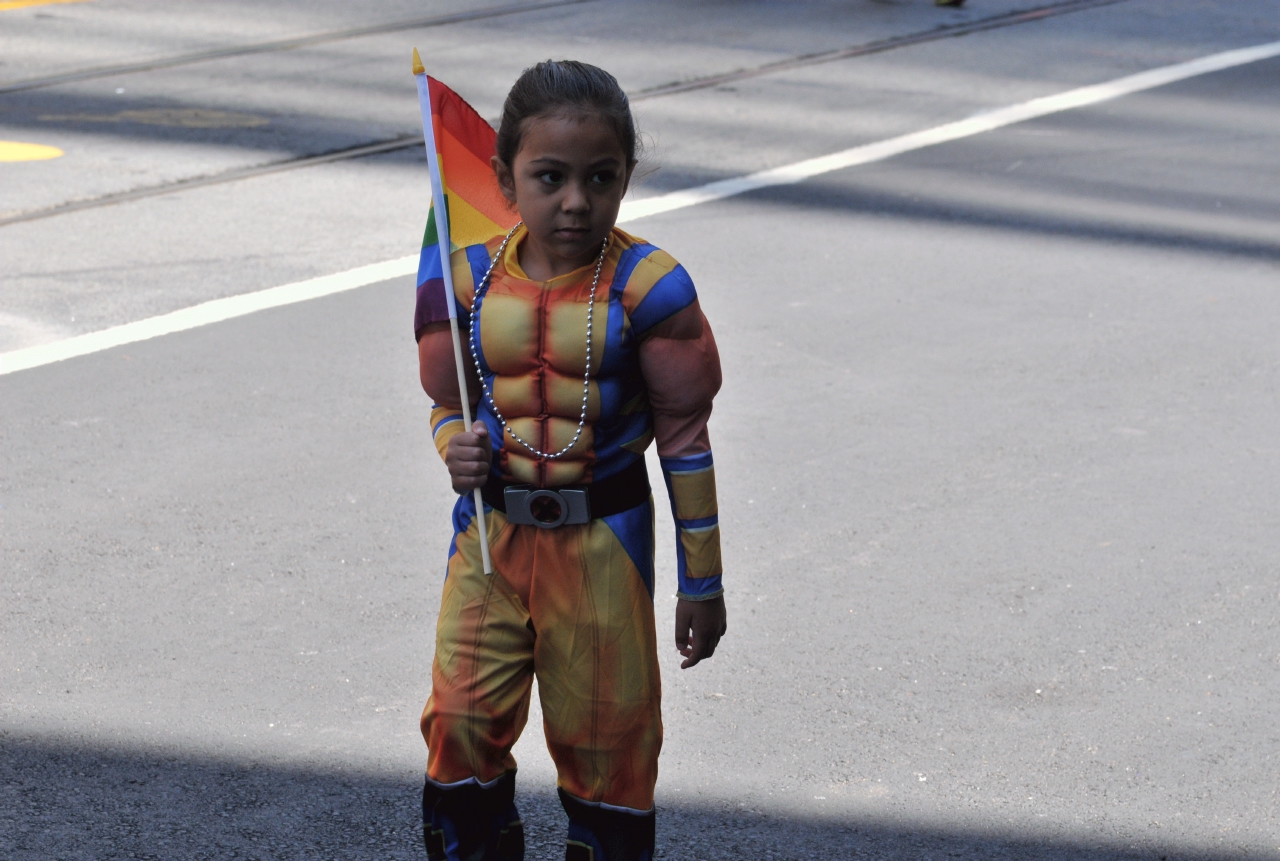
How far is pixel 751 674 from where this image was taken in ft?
15.0

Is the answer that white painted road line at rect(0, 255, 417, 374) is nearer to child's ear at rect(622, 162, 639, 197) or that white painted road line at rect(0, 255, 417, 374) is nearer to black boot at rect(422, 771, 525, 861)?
black boot at rect(422, 771, 525, 861)

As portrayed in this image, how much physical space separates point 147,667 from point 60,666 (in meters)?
0.24

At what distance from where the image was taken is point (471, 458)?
2762 millimetres

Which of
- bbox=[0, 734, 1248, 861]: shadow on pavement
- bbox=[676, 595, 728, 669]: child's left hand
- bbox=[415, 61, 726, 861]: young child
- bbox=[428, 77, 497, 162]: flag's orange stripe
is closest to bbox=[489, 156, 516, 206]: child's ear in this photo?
bbox=[415, 61, 726, 861]: young child

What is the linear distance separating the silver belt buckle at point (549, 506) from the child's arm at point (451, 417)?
69 mm

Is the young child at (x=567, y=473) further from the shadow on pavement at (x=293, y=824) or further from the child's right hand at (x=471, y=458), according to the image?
the shadow on pavement at (x=293, y=824)

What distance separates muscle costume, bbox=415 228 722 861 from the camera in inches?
110

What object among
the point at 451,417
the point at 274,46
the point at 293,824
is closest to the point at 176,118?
the point at 274,46

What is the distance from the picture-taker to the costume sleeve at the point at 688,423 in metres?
2.81

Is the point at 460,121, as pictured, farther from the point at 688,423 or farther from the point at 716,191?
the point at 716,191

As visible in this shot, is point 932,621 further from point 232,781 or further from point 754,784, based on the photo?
point 232,781

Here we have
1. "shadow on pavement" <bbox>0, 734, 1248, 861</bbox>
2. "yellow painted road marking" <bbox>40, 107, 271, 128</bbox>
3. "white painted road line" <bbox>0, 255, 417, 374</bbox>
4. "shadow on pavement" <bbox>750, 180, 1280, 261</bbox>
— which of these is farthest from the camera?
"yellow painted road marking" <bbox>40, 107, 271, 128</bbox>

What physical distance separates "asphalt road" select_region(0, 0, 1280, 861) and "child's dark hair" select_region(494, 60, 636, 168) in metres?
1.72

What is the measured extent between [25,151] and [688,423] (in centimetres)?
867
